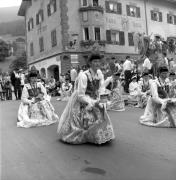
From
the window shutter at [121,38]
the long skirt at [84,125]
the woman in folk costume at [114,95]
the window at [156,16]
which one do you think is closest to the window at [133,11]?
the window at [156,16]

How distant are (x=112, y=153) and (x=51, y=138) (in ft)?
5.13

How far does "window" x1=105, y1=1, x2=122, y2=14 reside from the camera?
80.2 feet

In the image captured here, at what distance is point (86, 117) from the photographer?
15.6 ft

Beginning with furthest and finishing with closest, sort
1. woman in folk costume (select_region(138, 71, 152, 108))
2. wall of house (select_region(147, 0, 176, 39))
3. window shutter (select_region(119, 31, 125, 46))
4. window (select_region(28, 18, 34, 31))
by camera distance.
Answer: window (select_region(28, 18, 34, 31)), wall of house (select_region(147, 0, 176, 39)), window shutter (select_region(119, 31, 125, 46)), woman in folk costume (select_region(138, 71, 152, 108))

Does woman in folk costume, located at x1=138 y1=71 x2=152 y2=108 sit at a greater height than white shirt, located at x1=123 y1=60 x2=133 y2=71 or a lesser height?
lesser

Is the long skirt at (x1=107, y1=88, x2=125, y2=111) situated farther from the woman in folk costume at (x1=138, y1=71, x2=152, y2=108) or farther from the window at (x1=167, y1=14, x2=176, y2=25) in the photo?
the window at (x1=167, y1=14, x2=176, y2=25)

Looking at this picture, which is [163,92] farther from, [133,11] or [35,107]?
[133,11]

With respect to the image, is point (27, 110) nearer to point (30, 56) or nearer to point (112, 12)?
point (112, 12)

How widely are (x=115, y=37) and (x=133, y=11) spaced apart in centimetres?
376

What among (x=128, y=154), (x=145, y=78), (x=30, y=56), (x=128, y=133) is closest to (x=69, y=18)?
(x=30, y=56)

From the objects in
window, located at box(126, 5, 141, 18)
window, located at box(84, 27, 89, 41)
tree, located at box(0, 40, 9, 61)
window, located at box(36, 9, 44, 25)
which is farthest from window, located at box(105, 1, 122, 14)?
tree, located at box(0, 40, 9, 61)

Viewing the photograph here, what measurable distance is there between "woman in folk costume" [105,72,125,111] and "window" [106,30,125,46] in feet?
48.3

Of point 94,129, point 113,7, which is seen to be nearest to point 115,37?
point 113,7

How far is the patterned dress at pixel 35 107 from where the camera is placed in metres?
6.89
